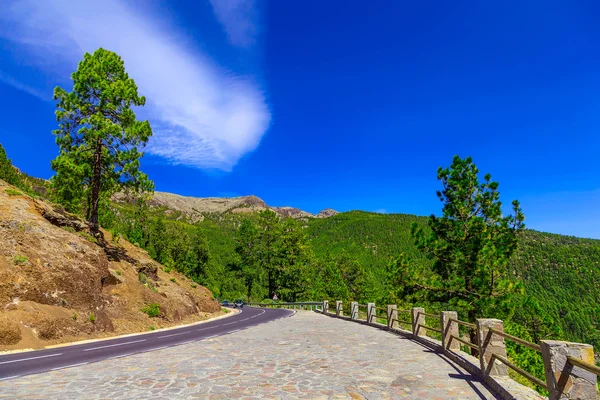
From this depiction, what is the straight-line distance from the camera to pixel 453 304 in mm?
21422

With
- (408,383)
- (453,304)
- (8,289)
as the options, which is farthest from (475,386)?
(8,289)

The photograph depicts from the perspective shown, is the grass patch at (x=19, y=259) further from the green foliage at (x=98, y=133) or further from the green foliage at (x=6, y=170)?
the green foliage at (x=6, y=170)

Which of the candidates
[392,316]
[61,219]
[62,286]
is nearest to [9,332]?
[62,286]

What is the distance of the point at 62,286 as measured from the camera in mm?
17812

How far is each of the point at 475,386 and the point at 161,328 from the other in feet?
64.1

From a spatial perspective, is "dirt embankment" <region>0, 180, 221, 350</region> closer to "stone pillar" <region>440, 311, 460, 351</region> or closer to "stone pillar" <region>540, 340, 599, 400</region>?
"stone pillar" <region>440, 311, 460, 351</region>

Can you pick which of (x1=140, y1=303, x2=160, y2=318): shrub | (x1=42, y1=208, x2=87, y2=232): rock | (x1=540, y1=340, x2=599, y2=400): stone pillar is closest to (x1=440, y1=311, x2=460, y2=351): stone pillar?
(x1=540, y1=340, x2=599, y2=400): stone pillar

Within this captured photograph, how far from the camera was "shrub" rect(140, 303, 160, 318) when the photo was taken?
22542 mm

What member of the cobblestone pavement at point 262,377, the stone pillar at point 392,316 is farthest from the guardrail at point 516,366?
the stone pillar at point 392,316

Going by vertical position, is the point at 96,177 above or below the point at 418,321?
above

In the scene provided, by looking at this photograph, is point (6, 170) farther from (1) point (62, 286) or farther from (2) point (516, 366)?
(2) point (516, 366)

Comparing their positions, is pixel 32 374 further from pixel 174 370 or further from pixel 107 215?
pixel 107 215

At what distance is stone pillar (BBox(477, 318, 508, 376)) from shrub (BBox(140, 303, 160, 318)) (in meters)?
19.9

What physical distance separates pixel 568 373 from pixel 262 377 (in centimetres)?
576
